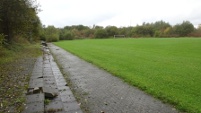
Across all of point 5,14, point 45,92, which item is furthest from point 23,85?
point 5,14

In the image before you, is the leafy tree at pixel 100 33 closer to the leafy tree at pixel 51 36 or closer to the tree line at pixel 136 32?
the tree line at pixel 136 32

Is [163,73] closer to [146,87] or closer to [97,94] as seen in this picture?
[146,87]

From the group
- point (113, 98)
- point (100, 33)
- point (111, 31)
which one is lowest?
point (113, 98)

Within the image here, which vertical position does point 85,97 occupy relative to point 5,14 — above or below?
below

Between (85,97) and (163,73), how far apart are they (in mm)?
4760

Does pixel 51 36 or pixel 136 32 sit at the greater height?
pixel 136 32

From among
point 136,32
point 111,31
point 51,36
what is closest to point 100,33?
point 111,31

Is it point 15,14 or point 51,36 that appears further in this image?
point 51,36

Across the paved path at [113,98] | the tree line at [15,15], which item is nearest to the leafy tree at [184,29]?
the tree line at [15,15]

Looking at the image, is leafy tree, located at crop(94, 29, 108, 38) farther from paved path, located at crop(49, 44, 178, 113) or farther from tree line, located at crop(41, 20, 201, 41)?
paved path, located at crop(49, 44, 178, 113)

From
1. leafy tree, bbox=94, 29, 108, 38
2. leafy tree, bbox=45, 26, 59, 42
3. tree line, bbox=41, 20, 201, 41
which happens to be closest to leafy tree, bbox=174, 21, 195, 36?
tree line, bbox=41, 20, 201, 41

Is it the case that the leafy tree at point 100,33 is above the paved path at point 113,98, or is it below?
above

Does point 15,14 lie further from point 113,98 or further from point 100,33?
point 100,33

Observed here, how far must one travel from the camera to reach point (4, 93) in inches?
265
